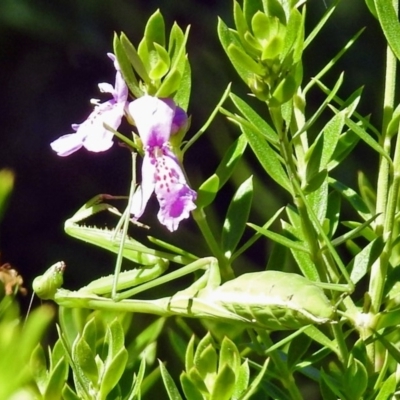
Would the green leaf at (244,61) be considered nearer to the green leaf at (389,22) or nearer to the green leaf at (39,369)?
the green leaf at (389,22)

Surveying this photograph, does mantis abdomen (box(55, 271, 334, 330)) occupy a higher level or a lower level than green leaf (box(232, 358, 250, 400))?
higher

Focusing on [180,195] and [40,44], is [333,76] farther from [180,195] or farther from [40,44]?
[180,195]

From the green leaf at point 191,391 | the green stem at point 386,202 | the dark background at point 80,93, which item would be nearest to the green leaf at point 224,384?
the green leaf at point 191,391

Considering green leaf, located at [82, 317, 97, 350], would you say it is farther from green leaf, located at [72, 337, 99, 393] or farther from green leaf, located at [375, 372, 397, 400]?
green leaf, located at [375, 372, 397, 400]

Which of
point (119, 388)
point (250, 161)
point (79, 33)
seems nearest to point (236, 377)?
point (119, 388)

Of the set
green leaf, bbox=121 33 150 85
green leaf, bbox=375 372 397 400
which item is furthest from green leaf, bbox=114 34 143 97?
green leaf, bbox=375 372 397 400

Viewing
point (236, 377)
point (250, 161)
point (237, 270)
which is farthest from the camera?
point (250, 161)
